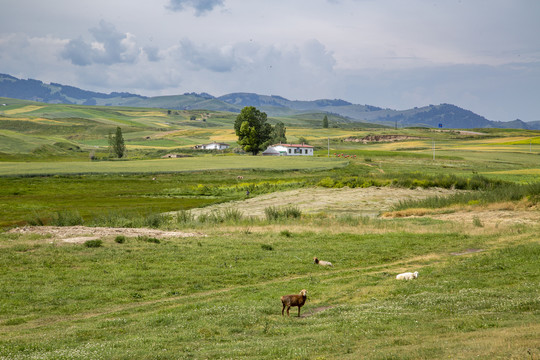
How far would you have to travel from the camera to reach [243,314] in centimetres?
1611

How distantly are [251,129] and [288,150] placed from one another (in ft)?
97.2


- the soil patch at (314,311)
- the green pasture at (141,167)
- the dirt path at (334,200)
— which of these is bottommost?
the dirt path at (334,200)

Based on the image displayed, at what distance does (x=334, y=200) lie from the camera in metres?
62.3

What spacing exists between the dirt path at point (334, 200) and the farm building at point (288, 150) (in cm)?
9968

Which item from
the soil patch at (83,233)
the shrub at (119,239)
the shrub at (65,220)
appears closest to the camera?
the shrub at (119,239)

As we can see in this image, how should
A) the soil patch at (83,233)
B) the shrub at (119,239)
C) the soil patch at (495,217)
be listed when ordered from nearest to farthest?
1. the shrub at (119,239)
2. the soil patch at (83,233)
3. the soil patch at (495,217)

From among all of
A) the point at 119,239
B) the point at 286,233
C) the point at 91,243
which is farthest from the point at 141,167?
the point at 91,243

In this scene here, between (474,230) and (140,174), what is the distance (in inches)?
3024

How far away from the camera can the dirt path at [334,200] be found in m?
55.2

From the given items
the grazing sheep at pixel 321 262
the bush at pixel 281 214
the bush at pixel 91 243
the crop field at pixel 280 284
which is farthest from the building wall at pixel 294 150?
the grazing sheep at pixel 321 262

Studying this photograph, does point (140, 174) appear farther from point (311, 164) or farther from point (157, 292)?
point (157, 292)

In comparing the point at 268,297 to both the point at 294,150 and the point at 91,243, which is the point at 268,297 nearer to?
the point at 91,243

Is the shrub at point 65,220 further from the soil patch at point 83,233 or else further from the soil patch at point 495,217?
the soil patch at point 495,217

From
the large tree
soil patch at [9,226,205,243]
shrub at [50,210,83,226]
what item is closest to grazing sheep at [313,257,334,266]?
soil patch at [9,226,205,243]
